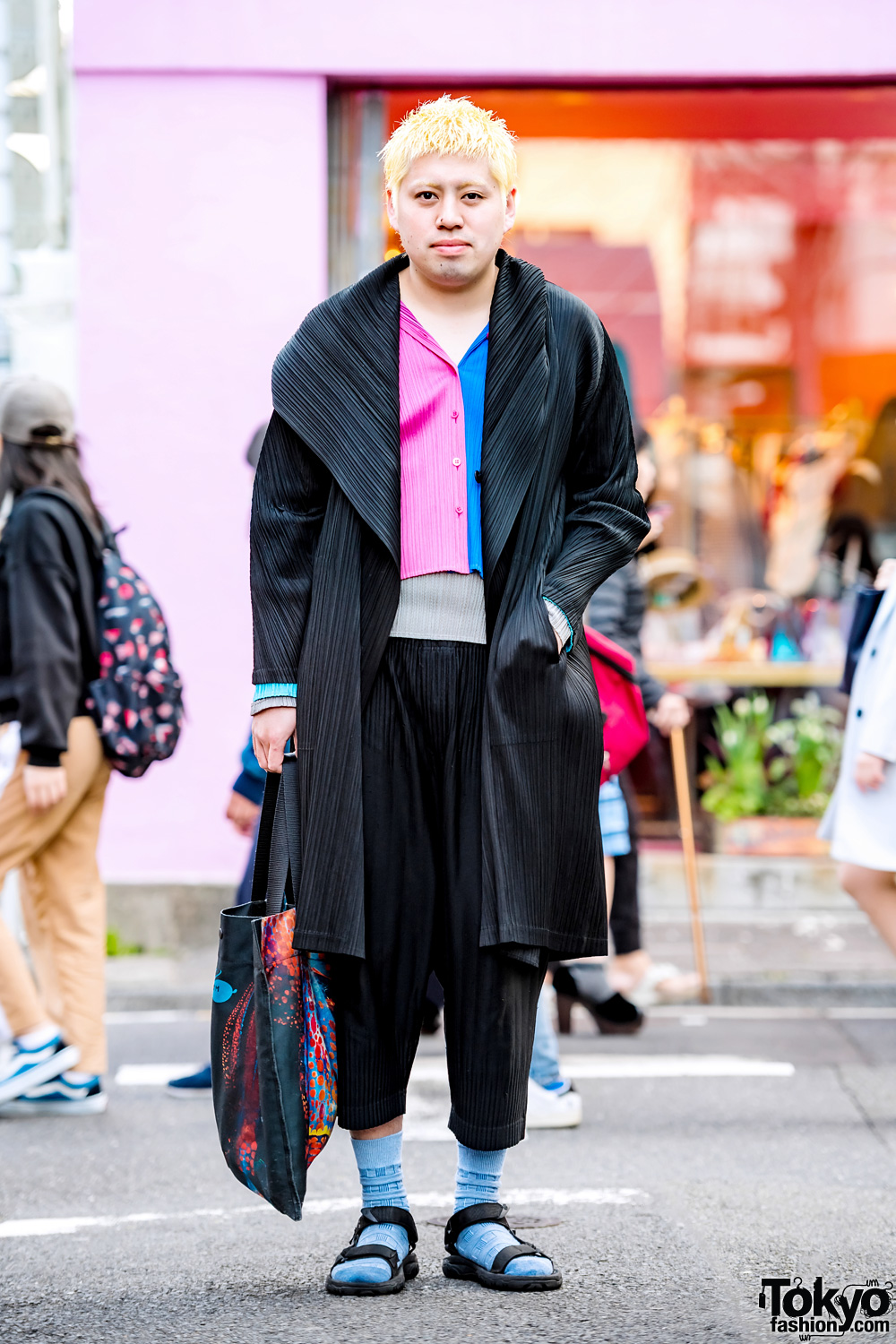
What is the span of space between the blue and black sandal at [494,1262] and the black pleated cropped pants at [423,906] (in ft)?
0.57

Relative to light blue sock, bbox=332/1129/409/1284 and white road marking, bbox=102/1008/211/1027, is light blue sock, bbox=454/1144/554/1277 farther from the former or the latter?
white road marking, bbox=102/1008/211/1027

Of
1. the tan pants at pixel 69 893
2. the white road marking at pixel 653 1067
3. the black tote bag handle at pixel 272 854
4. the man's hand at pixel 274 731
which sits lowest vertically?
the white road marking at pixel 653 1067

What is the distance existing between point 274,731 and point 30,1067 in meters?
2.12

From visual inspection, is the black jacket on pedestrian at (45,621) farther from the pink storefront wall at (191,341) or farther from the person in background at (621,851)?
the pink storefront wall at (191,341)

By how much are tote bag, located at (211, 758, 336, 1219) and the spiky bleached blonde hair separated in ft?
4.22

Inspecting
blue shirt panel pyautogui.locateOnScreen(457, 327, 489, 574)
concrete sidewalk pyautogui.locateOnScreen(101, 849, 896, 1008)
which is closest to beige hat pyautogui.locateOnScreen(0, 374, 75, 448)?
blue shirt panel pyautogui.locateOnScreen(457, 327, 489, 574)

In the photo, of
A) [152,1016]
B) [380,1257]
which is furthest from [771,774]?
[380,1257]

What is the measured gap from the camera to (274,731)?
10.0 ft

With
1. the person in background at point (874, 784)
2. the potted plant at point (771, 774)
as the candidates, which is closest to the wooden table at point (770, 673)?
the potted plant at point (771, 774)

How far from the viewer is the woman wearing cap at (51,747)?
15.0ft

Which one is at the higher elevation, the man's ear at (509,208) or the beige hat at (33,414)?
the man's ear at (509,208)

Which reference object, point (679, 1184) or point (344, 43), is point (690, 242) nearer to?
point (344, 43)

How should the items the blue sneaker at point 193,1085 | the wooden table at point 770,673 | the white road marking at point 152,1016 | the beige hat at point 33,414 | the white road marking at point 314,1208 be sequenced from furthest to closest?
the wooden table at point 770,673 → the white road marking at point 152,1016 → the blue sneaker at point 193,1085 → the beige hat at point 33,414 → the white road marking at point 314,1208

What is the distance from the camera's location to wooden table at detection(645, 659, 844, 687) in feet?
29.1
